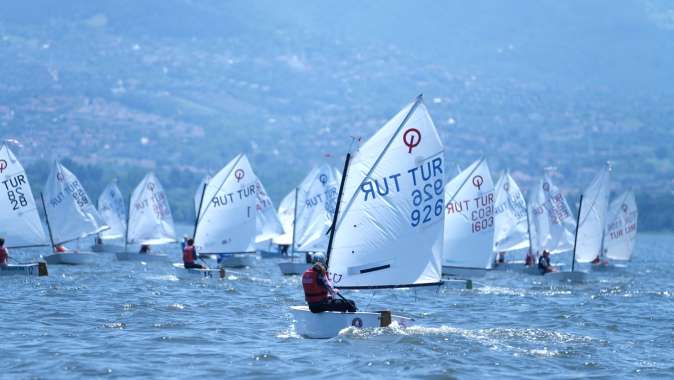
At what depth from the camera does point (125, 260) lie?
7375 cm

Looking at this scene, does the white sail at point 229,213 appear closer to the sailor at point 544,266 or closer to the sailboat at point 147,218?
the sailor at point 544,266

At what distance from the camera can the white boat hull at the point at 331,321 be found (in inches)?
1309

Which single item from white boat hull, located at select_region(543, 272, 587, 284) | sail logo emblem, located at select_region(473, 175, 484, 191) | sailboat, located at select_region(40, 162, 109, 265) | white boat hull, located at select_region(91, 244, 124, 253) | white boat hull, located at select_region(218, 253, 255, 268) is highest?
sail logo emblem, located at select_region(473, 175, 484, 191)

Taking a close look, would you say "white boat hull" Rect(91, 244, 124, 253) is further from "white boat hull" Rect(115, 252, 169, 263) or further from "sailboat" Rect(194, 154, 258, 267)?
"sailboat" Rect(194, 154, 258, 267)

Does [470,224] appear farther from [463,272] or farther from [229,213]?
[229,213]

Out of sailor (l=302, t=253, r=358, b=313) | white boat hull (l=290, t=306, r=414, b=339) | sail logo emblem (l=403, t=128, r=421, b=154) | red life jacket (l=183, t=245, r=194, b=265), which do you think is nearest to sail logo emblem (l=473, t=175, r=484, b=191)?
red life jacket (l=183, t=245, r=194, b=265)

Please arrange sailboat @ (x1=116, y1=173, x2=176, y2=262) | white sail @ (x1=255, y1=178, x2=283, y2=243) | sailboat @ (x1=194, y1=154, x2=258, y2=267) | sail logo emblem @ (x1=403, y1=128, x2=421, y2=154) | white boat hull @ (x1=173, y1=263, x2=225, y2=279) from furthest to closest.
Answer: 1. white sail @ (x1=255, y1=178, x2=283, y2=243)
2. sailboat @ (x1=116, y1=173, x2=176, y2=262)
3. sailboat @ (x1=194, y1=154, x2=258, y2=267)
4. white boat hull @ (x1=173, y1=263, x2=225, y2=279)
5. sail logo emblem @ (x1=403, y1=128, x2=421, y2=154)

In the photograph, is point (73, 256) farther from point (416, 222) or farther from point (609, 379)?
point (609, 379)

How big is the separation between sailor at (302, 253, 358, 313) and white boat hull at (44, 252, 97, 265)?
3187cm

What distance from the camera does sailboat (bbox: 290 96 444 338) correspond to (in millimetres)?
34875

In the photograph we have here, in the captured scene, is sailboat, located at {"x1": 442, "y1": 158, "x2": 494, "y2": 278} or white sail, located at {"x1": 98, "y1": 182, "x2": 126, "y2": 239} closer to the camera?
sailboat, located at {"x1": 442, "y1": 158, "x2": 494, "y2": 278}

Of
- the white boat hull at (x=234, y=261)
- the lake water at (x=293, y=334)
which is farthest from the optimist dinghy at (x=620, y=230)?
the lake water at (x=293, y=334)

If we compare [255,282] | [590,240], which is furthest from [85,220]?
[590,240]

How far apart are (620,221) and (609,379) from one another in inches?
2345
